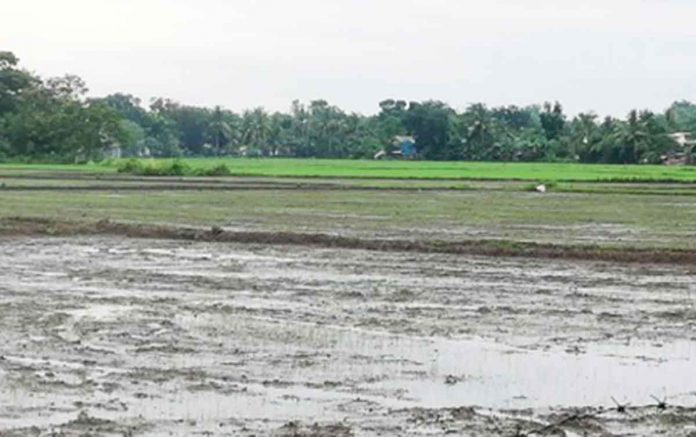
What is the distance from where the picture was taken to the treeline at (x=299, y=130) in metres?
77.6

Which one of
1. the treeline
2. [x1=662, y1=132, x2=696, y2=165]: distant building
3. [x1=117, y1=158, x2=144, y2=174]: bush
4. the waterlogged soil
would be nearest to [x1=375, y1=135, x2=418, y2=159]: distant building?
the treeline

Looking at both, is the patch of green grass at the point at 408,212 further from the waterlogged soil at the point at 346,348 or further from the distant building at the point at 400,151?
the distant building at the point at 400,151

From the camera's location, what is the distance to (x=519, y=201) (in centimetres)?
3678

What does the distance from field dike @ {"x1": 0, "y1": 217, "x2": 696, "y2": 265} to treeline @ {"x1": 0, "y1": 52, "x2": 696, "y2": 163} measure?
50861 millimetres

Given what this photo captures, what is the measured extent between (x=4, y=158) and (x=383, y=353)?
69109 mm

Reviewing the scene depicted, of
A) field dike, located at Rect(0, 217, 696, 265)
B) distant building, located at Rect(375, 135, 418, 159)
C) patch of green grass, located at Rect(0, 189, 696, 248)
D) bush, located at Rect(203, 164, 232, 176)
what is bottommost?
distant building, located at Rect(375, 135, 418, 159)

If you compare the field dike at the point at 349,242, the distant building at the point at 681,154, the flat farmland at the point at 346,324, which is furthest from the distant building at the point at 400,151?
the field dike at the point at 349,242

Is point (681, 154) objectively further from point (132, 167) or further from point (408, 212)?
point (408, 212)

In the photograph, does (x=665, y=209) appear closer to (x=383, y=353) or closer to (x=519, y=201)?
(x=519, y=201)

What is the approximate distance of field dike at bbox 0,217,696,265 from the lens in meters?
20.9

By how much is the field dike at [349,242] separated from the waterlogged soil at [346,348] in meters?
0.75

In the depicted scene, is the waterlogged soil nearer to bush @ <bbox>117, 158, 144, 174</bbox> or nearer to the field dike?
the field dike

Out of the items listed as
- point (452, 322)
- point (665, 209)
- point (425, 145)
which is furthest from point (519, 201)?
point (425, 145)

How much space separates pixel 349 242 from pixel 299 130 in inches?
3570
